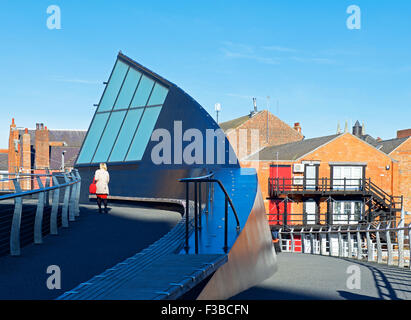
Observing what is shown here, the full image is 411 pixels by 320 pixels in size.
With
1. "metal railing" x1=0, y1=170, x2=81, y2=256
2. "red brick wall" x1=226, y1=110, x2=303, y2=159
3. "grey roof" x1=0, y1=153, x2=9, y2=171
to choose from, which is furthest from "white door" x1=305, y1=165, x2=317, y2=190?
"grey roof" x1=0, y1=153, x2=9, y2=171

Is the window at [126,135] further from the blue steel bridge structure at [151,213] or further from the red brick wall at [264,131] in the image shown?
the red brick wall at [264,131]

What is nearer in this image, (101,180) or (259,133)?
(101,180)

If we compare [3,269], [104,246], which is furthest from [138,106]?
[3,269]

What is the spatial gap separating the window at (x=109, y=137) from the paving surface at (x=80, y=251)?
259 inches

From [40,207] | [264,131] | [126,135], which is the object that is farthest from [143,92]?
[264,131]

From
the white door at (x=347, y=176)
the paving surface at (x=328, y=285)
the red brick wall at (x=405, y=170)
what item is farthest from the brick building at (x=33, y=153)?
the paving surface at (x=328, y=285)

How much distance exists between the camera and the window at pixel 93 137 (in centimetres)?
1869

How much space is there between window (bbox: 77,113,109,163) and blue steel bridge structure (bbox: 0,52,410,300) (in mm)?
66

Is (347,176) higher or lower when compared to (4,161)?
lower

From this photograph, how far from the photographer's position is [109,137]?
58.9 ft

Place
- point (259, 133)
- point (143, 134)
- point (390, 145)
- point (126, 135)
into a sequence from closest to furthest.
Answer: point (143, 134)
point (126, 135)
point (390, 145)
point (259, 133)

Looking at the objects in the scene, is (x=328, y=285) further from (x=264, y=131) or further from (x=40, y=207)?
(x=264, y=131)

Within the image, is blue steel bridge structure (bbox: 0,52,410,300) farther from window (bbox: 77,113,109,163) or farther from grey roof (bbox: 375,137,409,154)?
grey roof (bbox: 375,137,409,154)

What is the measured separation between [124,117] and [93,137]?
2244 mm
